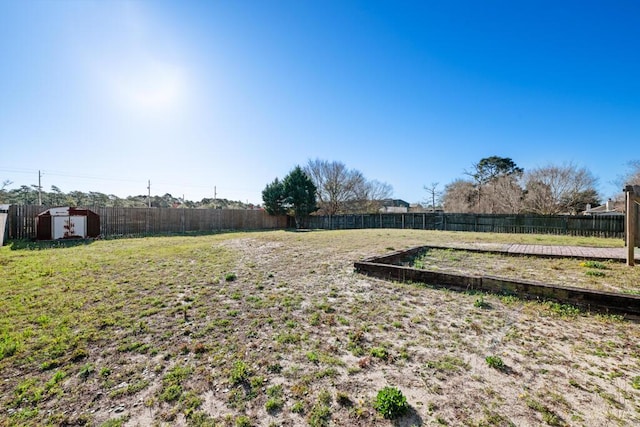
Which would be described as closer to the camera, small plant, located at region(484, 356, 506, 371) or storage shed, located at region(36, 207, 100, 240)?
small plant, located at region(484, 356, 506, 371)

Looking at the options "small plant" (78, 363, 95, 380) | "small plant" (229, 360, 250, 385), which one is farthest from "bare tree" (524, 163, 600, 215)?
"small plant" (78, 363, 95, 380)

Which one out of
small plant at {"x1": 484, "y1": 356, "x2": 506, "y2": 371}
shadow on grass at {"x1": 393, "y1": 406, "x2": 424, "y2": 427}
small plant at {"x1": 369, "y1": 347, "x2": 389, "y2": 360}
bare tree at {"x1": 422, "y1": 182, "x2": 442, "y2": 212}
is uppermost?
bare tree at {"x1": 422, "y1": 182, "x2": 442, "y2": 212}

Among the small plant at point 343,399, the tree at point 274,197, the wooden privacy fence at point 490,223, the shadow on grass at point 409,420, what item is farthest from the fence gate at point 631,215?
the tree at point 274,197

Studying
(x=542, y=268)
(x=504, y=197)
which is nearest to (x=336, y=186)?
(x=504, y=197)

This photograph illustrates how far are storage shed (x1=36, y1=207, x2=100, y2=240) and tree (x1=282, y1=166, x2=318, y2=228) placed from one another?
40.7ft

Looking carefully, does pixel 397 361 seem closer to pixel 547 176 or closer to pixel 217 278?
pixel 217 278

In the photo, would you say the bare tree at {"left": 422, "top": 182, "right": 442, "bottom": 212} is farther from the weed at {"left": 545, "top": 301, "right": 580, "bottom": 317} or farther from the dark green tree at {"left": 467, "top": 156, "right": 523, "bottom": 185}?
the weed at {"left": 545, "top": 301, "right": 580, "bottom": 317}

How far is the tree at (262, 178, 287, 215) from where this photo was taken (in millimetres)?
21219

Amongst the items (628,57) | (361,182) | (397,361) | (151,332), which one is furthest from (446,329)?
(361,182)

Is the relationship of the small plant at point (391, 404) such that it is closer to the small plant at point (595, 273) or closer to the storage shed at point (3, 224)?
the small plant at point (595, 273)

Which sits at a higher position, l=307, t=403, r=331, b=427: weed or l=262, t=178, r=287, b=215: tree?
l=262, t=178, r=287, b=215: tree

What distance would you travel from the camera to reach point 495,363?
206 centimetres

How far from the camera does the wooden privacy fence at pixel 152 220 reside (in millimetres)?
10156

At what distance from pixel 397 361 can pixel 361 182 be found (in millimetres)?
26644
